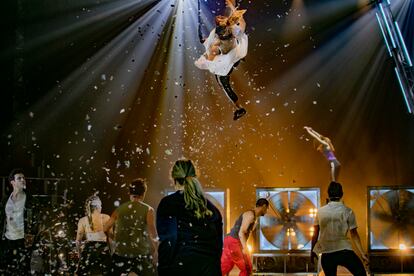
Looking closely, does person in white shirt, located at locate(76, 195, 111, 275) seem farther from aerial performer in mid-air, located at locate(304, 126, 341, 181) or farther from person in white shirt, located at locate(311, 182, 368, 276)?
aerial performer in mid-air, located at locate(304, 126, 341, 181)

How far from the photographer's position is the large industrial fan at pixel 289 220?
9719 millimetres

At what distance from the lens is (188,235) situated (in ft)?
13.6

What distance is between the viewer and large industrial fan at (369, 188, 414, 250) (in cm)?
970

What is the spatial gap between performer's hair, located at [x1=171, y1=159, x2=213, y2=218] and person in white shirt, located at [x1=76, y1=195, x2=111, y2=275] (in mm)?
2152

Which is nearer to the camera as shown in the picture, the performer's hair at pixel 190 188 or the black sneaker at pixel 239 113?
the performer's hair at pixel 190 188

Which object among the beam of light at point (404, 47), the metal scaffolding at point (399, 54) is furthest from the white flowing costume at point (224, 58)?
the beam of light at point (404, 47)

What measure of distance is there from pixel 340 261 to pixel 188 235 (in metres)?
2.06

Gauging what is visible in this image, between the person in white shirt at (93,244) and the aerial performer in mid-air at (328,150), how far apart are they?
13.5ft

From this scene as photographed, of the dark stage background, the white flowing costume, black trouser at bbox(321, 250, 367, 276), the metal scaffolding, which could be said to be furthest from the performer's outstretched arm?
black trouser at bbox(321, 250, 367, 276)

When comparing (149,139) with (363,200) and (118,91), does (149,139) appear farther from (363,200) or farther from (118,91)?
(363,200)

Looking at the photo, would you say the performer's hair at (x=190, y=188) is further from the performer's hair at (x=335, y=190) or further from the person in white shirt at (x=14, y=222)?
the person in white shirt at (x=14, y=222)

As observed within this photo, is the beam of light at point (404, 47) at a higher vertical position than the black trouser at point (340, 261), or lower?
higher

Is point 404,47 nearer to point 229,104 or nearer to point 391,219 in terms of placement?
point 391,219

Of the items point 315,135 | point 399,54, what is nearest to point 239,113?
point 315,135
